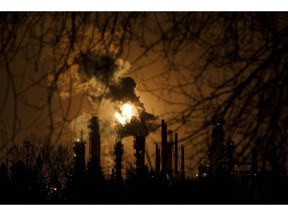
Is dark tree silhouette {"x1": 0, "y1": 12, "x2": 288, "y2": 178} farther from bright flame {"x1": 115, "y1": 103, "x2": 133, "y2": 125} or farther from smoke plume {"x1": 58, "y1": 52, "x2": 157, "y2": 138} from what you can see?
bright flame {"x1": 115, "y1": 103, "x2": 133, "y2": 125}

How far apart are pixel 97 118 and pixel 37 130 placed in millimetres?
591

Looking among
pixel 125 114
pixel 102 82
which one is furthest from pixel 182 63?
pixel 125 114

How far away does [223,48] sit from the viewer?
3.32 meters

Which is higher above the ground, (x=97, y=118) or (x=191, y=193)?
(x=97, y=118)

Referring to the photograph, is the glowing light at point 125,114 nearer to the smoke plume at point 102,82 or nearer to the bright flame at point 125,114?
the bright flame at point 125,114

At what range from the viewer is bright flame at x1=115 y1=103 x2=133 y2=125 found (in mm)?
4426

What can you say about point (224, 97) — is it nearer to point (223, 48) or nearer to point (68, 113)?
point (223, 48)

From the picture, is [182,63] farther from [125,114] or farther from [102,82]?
[125,114]

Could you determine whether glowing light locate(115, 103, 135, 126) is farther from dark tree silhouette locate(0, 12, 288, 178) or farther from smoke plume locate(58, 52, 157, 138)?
dark tree silhouette locate(0, 12, 288, 178)

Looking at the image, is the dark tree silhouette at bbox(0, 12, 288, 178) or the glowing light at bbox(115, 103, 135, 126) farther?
the glowing light at bbox(115, 103, 135, 126)

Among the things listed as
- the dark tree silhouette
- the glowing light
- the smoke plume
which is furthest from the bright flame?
the dark tree silhouette

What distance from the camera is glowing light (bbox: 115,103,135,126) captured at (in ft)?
14.4

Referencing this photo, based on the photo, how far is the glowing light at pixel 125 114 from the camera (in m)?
4.39
